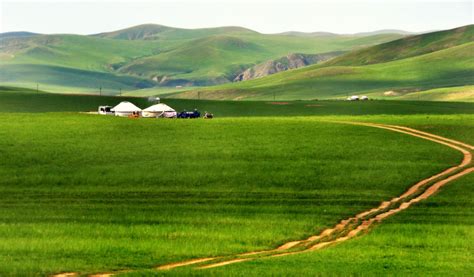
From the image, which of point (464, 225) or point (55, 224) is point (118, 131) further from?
point (464, 225)

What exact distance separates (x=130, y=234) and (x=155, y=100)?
96607mm

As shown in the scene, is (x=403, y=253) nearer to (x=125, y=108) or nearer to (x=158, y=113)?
(x=158, y=113)

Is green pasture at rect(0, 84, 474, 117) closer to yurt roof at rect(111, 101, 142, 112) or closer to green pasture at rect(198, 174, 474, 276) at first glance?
yurt roof at rect(111, 101, 142, 112)

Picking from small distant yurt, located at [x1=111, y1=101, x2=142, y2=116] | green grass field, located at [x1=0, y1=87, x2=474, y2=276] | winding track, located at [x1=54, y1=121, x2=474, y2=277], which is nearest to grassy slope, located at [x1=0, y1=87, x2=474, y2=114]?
small distant yurt, located at [x1=111, y1=101, x2=142, y2=116]

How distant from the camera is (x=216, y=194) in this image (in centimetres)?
5062

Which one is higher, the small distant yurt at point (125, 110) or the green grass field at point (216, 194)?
the small distant yurt at point (125, 110)

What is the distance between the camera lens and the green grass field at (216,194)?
35.1m

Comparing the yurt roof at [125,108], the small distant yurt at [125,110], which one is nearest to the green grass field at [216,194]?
the small distant yurt at [125,110]

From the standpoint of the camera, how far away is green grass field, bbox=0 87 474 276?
35.1m

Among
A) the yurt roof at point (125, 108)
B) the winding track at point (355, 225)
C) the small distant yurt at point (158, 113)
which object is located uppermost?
the yurt roof at point (125, 108)

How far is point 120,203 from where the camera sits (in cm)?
4816

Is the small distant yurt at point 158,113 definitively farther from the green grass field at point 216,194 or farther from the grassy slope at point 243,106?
the green grass field at point 216,194

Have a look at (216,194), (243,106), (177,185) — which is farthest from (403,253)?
(243,106)

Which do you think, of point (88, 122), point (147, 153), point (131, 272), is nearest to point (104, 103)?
point (88, 122)
